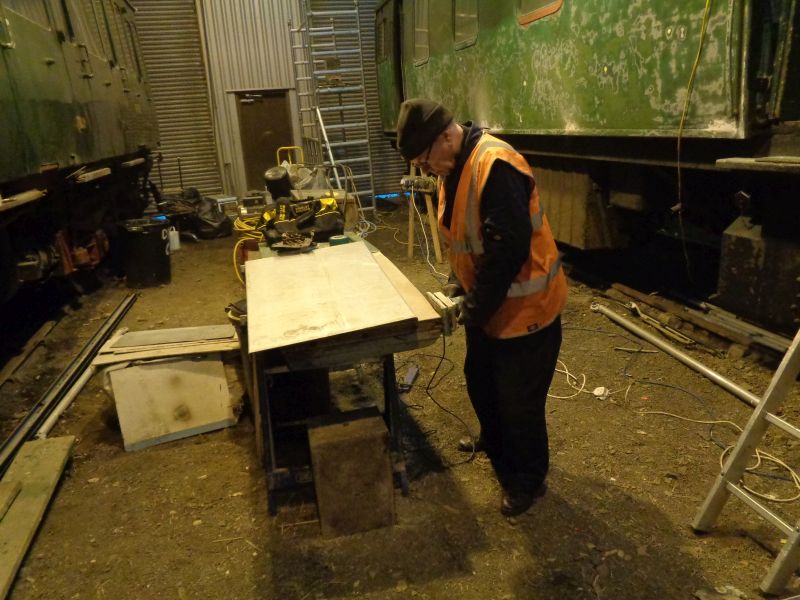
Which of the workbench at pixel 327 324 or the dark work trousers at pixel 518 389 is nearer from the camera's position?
the workbench at pixel 327 324

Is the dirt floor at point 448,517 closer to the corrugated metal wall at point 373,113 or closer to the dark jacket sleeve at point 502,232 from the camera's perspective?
the dark jacket sleeve at point 502,232

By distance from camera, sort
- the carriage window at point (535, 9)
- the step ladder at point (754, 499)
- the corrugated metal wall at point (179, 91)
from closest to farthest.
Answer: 1. the step ladder at point (754, 499)
2. the carriage window at point (535, 9)
3. the corrugated metal wall at point (179, 91)

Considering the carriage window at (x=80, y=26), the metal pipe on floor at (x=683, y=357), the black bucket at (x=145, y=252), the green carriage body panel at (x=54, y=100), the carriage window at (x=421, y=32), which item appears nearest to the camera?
the metal pipe on floor at (x=683, y=357)

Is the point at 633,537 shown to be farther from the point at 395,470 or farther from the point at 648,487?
the point at 395,470

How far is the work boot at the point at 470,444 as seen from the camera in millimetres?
3245

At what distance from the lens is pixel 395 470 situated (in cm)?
288

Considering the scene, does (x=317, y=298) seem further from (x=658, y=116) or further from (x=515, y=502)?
(x=658, y=116)

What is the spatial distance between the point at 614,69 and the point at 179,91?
972cm

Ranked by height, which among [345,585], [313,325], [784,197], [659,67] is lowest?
[345,585]

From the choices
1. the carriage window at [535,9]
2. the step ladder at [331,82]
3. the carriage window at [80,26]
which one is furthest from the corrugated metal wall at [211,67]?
the carriage window at [535,9]

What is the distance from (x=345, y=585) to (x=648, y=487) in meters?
1.57

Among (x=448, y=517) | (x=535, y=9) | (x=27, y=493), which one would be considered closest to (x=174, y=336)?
(x=27, y=493)

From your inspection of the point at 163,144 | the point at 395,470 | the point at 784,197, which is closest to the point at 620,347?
the point at 784,197

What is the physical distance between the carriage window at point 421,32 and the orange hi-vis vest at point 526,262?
21.1 ft
